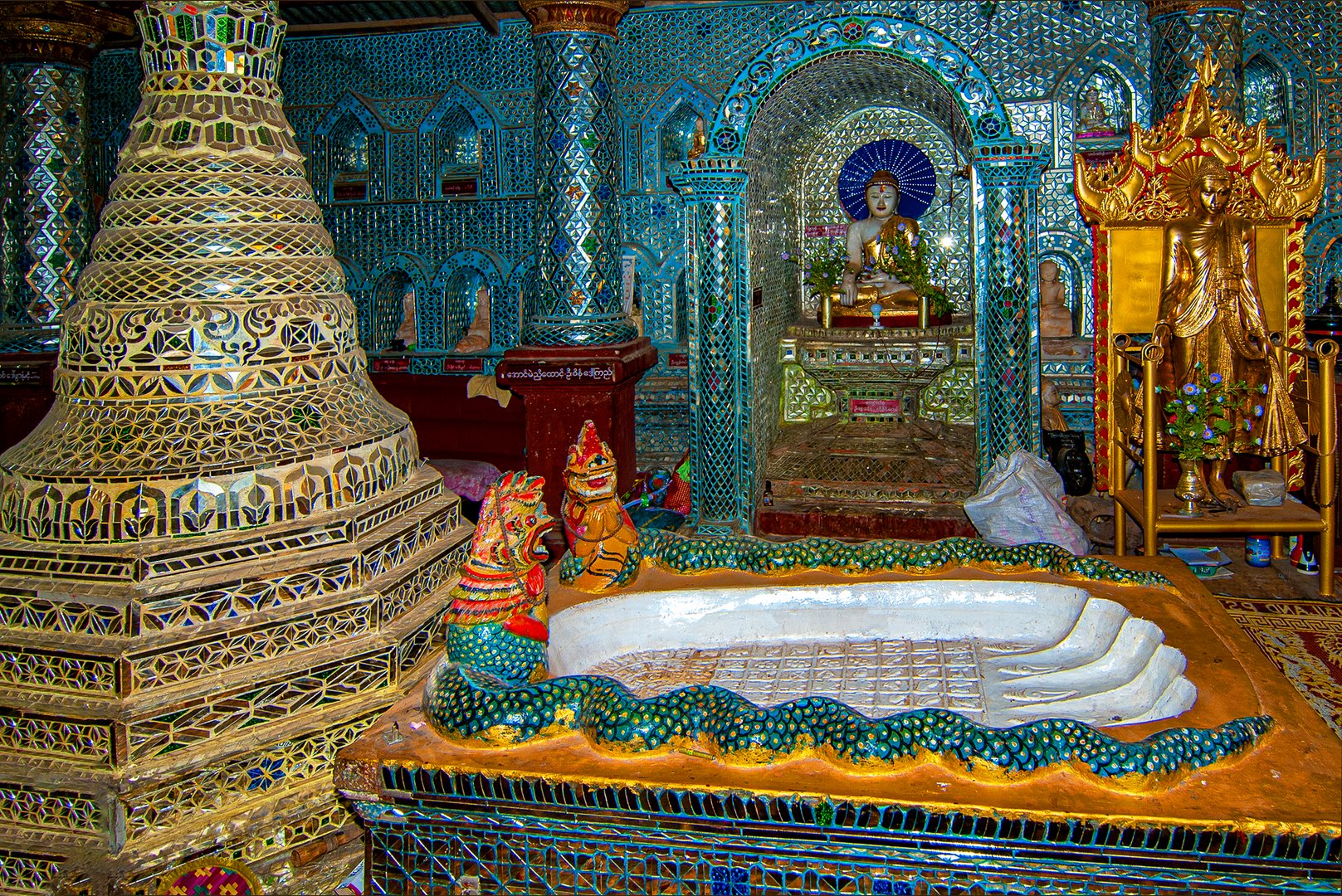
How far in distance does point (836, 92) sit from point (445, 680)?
7332mm

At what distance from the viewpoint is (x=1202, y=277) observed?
617 centimetres

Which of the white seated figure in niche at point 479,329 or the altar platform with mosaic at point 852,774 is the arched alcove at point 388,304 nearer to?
the white seated figure in niche at point 479,329

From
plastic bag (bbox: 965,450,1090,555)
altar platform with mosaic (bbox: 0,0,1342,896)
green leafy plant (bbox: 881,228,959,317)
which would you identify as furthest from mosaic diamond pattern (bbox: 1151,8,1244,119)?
plastic bag (bbox: 965,450,1090,555)

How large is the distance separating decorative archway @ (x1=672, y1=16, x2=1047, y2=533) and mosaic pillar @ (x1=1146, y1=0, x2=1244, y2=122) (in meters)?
1.41

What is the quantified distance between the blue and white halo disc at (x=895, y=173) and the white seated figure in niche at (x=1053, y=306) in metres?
1.27

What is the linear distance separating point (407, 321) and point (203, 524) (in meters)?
8.66

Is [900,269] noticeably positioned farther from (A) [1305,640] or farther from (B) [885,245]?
(A) [1305,640]

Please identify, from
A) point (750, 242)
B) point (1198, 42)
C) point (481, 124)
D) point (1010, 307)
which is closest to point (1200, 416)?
point (1010, 307)

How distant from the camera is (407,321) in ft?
38.4

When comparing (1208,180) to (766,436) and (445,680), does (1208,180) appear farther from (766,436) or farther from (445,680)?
(445,680)

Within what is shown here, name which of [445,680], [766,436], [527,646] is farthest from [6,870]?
[766,436]

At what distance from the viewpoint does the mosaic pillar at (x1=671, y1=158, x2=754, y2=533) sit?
791 cm

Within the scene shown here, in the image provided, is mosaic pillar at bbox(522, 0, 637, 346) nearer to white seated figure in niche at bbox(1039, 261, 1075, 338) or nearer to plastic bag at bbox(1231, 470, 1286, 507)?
white seated figure in niche at bbox(1039, 261, 1075, 338)

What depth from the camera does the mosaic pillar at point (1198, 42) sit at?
8.07 metres
